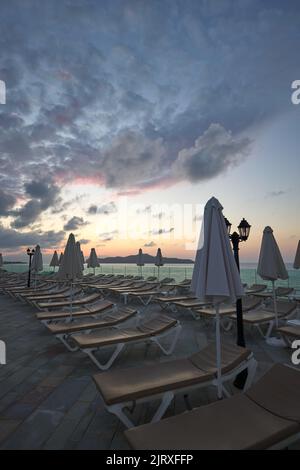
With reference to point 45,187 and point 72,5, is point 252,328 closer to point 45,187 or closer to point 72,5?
point 72,5

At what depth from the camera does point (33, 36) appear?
344 inches

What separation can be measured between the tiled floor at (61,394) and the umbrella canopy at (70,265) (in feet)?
5.63

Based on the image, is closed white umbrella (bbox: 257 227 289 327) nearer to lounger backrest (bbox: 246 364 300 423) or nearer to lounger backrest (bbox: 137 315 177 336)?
lounger backrest (bbox: 137 315 177 336)

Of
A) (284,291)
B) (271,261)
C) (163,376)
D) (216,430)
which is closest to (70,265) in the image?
(163,376)

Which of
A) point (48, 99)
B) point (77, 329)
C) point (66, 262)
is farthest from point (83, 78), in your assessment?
point (77, 329)

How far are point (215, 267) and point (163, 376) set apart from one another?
1.65 metres

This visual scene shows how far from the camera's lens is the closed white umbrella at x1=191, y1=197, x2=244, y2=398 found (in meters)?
3.24

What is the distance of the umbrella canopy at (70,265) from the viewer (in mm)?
7660

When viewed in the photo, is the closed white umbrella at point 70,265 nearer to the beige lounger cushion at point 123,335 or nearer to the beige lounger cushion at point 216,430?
the beige lounger cushion at point 123,335

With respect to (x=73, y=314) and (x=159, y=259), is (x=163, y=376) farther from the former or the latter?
(x=159, y=259)

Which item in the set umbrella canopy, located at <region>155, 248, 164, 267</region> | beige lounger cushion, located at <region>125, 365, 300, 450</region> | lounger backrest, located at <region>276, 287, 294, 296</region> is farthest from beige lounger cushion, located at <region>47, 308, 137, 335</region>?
umbrella canopy, located at <region>155, 248, 164, 267</region>

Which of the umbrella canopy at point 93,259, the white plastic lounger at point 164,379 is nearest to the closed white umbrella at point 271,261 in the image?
the white plastic lounger at point 164,379

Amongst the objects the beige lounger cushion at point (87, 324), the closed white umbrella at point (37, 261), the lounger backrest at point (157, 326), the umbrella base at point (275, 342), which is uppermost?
the closed white umbrella at point (37, 261)

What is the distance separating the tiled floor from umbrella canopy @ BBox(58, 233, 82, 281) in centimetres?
172
